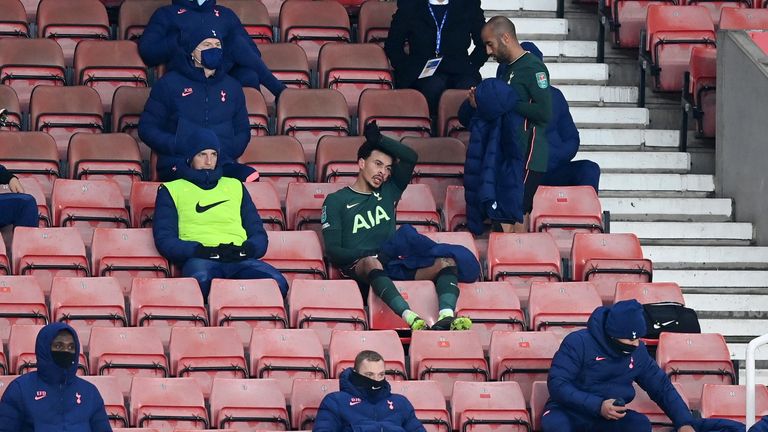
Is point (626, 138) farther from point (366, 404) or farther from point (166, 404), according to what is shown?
point (166, 404)

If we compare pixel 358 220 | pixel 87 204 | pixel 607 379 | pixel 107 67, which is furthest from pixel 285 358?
pixel 107 67

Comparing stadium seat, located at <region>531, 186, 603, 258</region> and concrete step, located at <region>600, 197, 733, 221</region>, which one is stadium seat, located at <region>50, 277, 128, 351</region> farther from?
concrete step, located at <region>600, 197, 733, 221</region>

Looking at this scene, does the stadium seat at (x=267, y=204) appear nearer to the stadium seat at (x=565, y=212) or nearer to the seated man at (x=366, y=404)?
the stadium seat at (x=565, y=212)

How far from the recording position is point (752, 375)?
38.8ft

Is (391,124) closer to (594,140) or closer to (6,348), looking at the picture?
(594,140)

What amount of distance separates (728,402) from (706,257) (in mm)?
2529

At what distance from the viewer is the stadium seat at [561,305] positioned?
42.7 feet

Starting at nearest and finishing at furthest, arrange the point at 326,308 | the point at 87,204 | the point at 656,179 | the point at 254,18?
1. the point at 326,308
2. the point at 87,204
3. the point at 656,179
4. the point at 254,18

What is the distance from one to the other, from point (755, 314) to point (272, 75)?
3.54 m

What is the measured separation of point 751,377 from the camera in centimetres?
1188

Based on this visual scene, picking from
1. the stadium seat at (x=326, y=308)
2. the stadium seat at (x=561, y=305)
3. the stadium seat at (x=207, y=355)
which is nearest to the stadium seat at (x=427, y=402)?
the stadium seat at (x=326, y=308)

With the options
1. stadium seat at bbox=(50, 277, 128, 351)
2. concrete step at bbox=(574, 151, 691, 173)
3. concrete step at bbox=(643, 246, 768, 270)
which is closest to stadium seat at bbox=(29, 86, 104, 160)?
stadium seat at bbox=(50, 277, 128, 351)

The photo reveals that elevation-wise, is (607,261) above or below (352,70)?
below

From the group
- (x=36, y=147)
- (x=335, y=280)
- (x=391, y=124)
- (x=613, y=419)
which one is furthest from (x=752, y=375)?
(x=36, y=147)
